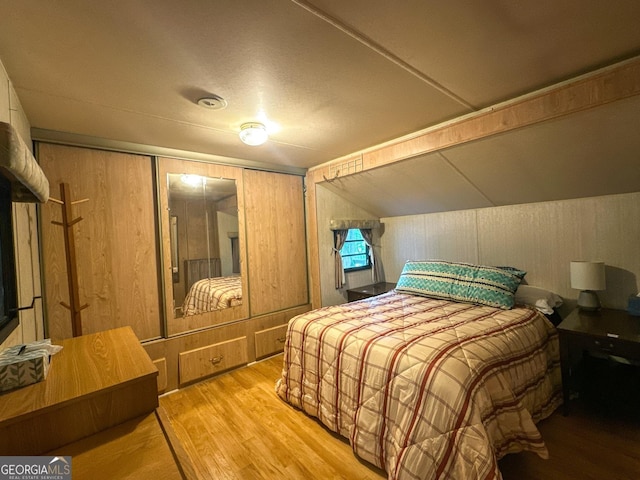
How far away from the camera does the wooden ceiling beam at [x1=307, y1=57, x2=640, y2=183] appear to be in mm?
1537

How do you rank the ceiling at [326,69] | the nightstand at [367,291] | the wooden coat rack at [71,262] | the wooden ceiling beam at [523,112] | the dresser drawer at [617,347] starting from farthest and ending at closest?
the nightstand at [367,291], the wooden coat rack at [71,262], the dresser drawer at [617,347], the wooden ceiling beam at [523,112], the ceiling at [326,69]

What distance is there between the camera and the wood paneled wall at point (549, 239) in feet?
7.43

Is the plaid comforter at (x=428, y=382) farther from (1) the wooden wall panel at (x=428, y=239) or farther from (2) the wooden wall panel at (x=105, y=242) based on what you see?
(2) the wooden wall panel at (x=105, y=242)

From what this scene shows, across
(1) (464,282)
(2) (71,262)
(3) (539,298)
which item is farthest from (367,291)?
(2) (71,262)

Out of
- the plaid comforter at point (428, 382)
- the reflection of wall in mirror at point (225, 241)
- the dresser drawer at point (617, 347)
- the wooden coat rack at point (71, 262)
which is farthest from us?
the reflection of wall in mirror at point (225, 241)

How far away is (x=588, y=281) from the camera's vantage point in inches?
87.0

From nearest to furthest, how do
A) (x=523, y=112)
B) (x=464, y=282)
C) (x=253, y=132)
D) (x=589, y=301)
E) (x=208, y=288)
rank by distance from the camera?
(x=523, y=112)
(x=253, y=132)
(x=589, y=301)
(x=464, y=282)
(x=208, y=288)

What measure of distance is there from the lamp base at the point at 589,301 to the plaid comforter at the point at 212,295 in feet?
10.1

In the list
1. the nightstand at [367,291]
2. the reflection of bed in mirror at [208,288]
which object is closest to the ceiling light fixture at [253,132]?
the reflection of bed in mirror at [208,288]

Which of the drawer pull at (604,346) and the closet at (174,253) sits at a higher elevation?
the closet at (174,253)

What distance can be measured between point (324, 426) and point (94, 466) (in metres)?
1.58

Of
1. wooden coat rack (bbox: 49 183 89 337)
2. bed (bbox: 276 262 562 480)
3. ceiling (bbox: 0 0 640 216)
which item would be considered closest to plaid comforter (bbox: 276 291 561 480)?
bed (bbox: 276 262 562 480)

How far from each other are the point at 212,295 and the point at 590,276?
10.7 ft

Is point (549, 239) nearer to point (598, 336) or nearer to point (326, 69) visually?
point (598, 336)
